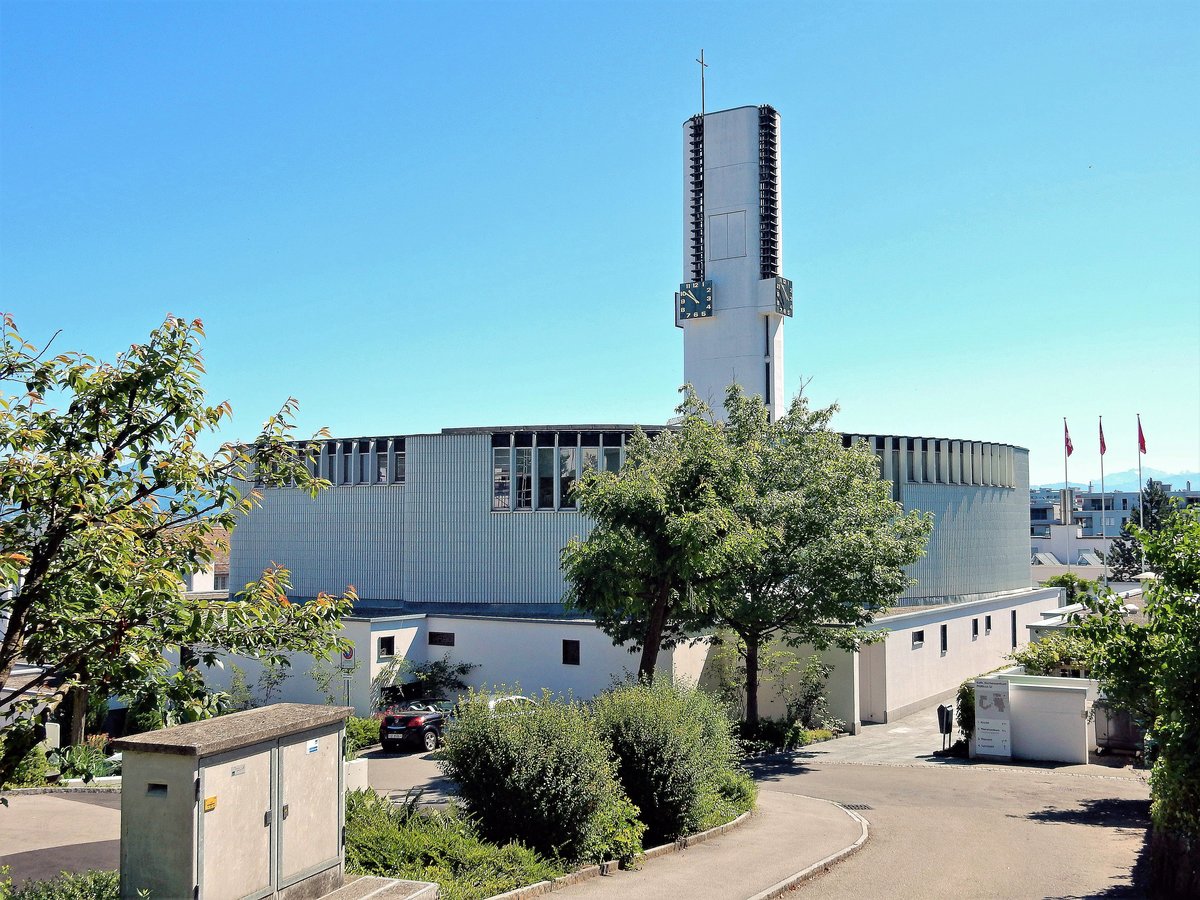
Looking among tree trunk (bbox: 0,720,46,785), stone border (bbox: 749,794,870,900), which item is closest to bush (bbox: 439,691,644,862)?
stone border (bbox: 749,794,870,900)

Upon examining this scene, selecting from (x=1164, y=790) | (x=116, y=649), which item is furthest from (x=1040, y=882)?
(x=116, y=649)

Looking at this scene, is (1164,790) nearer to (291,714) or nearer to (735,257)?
(291,714)

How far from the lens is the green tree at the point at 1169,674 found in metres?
10.8

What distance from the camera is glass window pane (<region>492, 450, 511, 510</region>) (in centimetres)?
3641

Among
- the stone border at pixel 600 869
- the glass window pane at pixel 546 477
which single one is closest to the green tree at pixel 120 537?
the stone border at pixel 600 869

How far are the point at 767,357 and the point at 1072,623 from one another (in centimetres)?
3843

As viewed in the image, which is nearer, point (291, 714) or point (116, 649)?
point (116, 649)

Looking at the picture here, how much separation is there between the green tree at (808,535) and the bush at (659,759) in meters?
8.46

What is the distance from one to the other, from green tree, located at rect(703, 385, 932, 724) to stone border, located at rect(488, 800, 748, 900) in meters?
8.25

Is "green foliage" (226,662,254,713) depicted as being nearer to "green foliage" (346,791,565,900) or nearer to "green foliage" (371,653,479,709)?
"green foliage" (371,653,479,709)

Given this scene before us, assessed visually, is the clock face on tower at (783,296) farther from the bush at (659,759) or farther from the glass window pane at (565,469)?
the bush at (659,759)

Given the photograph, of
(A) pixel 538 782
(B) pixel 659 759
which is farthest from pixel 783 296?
(A) pixel 538 782

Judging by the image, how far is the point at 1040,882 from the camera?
1313 centimetres

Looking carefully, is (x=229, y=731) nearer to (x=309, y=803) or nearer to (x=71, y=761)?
(x=309, y=803)
